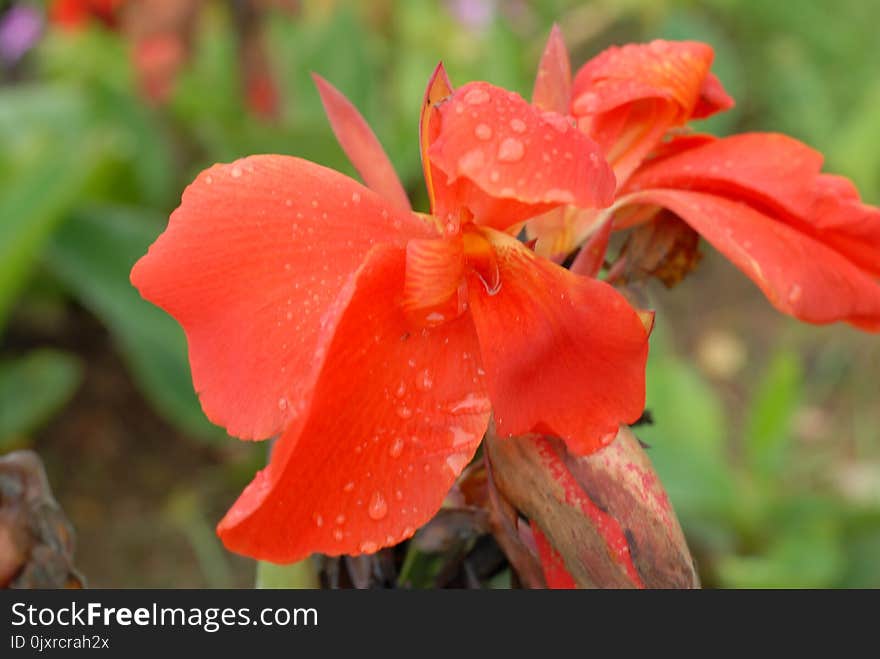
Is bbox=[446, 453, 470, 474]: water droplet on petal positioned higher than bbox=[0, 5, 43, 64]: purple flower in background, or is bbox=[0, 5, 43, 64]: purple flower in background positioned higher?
bbox=[446, 453, 470, 474]: water droplet on petal

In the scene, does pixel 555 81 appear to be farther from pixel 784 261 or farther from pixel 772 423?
pixel 772 423

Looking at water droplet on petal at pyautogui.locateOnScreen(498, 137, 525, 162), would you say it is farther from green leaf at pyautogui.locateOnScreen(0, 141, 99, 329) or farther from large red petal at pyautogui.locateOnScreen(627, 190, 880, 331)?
green leaf at pyautogui.locateOnScreen(0, 141, 99, 329)

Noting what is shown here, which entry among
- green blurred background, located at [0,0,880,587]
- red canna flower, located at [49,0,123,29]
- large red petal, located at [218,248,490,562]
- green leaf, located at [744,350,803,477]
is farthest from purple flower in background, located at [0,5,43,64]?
large red petal, located at [218,248,490,562]

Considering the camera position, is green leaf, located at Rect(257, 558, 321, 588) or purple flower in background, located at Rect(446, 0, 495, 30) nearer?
green leaf, located at Rect(257, 558, 321, 588)

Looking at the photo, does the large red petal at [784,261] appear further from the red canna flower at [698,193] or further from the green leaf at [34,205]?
the green leaf at [34,205]

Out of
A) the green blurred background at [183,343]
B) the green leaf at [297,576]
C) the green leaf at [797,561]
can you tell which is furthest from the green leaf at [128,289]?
the green leaf at [297,576]
